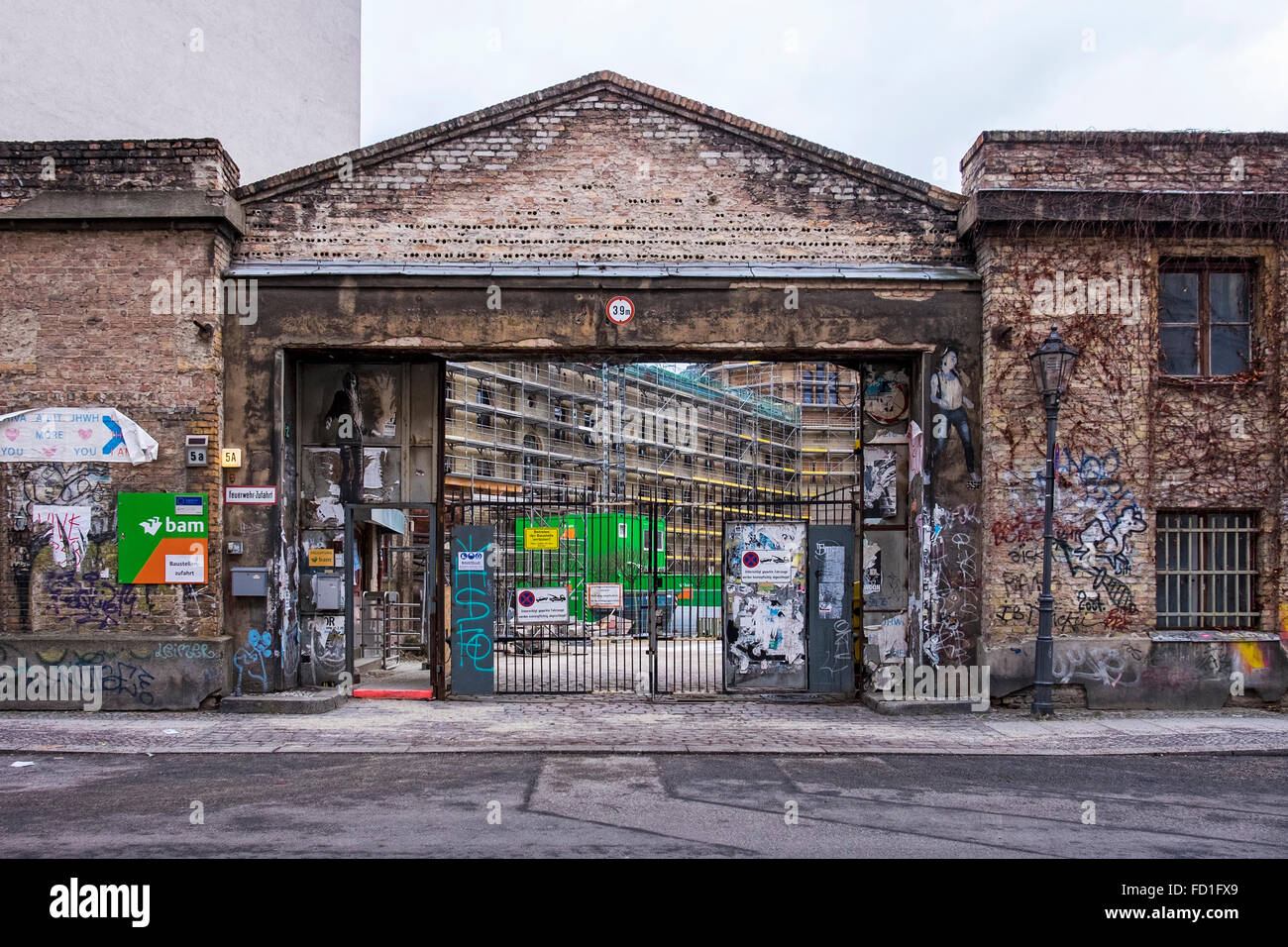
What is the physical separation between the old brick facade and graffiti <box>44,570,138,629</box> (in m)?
0.04

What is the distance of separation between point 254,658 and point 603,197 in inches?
A: 288

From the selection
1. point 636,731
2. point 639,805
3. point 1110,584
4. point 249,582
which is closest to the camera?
point 639,805

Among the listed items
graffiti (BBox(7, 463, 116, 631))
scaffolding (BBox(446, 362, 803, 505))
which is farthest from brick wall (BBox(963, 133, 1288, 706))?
scaffolding (BBox(446, 362, 803, 505))

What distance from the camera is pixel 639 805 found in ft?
25.8

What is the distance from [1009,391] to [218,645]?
1024 cm

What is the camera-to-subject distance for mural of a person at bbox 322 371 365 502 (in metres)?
14.1

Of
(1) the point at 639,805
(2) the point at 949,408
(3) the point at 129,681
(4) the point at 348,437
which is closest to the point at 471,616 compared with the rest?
(4) the point at 348,437

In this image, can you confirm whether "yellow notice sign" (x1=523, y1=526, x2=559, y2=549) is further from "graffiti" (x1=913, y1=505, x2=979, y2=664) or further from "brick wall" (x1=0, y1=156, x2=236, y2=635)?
"graffiti" (x1=913, y1=505, x2=979, y2=664)

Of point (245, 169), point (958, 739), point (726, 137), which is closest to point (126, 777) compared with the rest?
point (958, 739)

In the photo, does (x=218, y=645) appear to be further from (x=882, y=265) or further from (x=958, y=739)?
(x=882, y=265)

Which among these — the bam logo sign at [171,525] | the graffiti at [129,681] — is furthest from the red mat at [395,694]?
the bam logo sign at [171,525]

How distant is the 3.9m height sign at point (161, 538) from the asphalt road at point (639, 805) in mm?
3134

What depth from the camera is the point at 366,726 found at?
38.8 ft

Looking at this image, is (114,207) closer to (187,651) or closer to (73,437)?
Result: (73,437)
